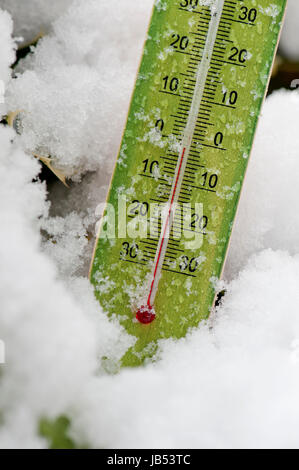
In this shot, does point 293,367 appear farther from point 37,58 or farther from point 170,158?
point 37,58

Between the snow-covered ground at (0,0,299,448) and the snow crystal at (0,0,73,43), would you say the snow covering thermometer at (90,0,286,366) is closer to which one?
the snow-covered ground at (0,0,299,448)

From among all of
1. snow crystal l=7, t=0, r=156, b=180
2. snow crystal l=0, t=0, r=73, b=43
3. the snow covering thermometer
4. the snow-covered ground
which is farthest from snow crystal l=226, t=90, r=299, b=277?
snow crystal l=0, t=0, r=73, b=43

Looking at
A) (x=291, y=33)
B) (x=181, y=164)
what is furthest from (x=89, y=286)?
(x=291, y=33)

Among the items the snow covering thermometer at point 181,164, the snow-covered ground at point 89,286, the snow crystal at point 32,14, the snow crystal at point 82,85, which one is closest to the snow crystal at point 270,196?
the snow-covered ground at point 89,286

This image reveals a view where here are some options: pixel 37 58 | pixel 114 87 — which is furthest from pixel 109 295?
pixel 37 58

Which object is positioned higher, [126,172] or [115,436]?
[126,172]

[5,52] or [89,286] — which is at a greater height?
[5,52]

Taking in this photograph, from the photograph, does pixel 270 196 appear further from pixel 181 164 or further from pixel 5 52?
pixel 5 52
